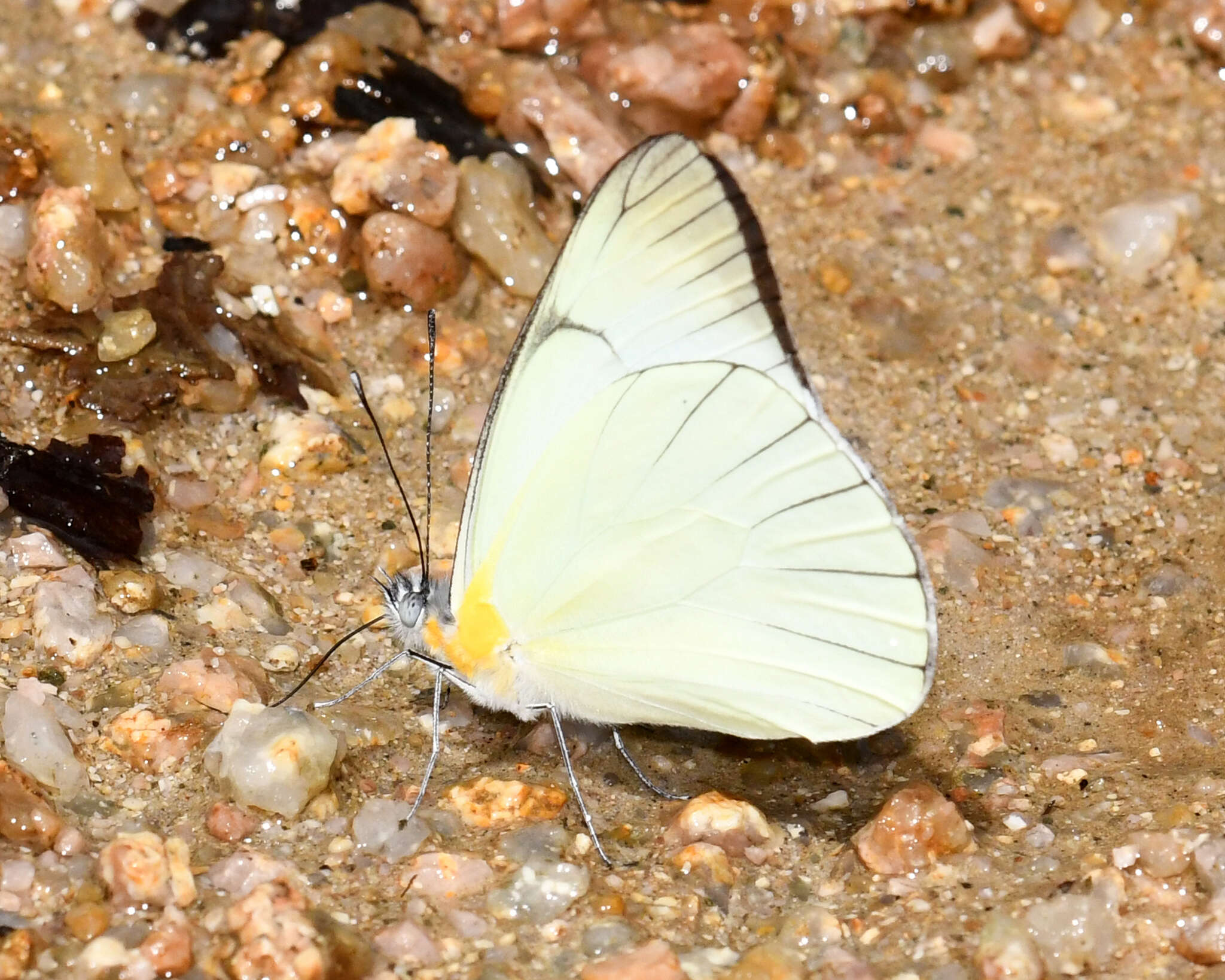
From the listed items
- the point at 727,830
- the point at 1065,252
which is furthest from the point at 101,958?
the point at 1065,252

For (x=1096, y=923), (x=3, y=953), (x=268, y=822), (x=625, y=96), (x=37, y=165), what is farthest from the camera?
(x=625, y=96)

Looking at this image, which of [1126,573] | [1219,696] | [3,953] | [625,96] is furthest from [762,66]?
[3,953]

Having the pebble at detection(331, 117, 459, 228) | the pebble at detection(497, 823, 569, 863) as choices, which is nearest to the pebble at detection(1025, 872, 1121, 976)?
the pebble at detection(497, 823, 569, 863)

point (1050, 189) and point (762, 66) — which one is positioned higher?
point (762, 66)

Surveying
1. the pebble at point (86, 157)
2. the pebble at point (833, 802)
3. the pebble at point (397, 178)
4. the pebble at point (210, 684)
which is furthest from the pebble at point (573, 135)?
the pebble at point (833, 802)

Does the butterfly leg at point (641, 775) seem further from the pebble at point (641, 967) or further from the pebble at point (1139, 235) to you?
the pebble at point (1139, 235)

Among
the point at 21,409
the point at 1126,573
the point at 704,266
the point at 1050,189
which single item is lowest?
the point at 1126,573

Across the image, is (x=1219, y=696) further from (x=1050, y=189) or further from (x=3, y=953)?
(x=3, y=953)
